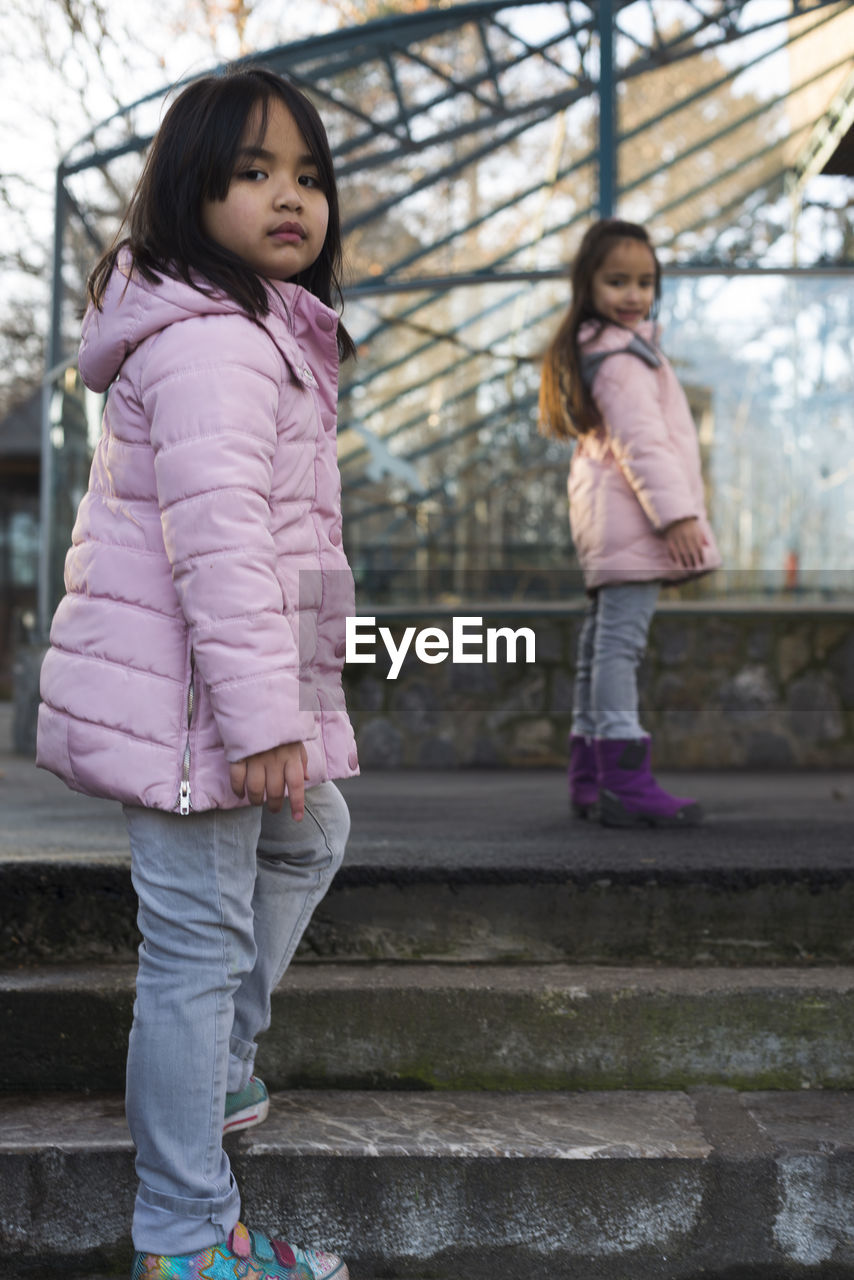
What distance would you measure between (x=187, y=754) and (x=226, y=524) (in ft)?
0.98

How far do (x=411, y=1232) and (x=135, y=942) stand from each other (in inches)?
29.6

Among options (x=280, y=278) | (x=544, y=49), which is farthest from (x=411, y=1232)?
(x=544, y=49)

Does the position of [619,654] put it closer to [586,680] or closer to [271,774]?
[586,680]

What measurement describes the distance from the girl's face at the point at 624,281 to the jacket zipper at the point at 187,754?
7.04 feet

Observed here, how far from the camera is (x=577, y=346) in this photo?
347cm

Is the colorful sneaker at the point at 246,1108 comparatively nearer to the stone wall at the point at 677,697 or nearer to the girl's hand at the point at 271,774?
the girl's hand at the point at 271,774

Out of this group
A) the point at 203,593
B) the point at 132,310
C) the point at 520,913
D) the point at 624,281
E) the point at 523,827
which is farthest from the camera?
the point at 624,281

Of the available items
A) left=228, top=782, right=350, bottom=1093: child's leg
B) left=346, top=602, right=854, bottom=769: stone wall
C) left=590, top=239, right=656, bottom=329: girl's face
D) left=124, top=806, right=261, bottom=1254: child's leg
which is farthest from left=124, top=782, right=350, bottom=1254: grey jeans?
left=346, top=602, right=854, bottom=769: stone wall

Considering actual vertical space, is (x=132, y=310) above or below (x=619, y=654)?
above

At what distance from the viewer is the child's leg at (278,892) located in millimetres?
1939

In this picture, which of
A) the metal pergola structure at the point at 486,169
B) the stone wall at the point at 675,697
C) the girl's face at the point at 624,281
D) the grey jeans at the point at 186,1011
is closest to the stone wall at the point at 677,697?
the stone wall at the point at 675,697

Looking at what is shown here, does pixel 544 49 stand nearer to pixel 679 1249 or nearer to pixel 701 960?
pixel 701 960

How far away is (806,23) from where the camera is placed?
19.1 ft

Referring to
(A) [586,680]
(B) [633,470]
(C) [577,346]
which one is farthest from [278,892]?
(C) [577,346]
